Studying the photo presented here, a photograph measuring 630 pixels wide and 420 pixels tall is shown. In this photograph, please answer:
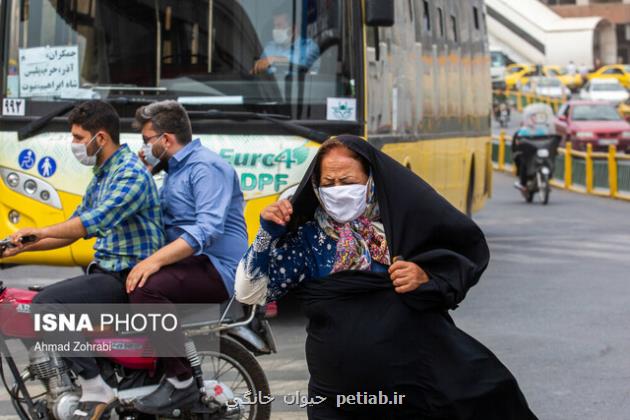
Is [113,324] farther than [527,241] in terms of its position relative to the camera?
No

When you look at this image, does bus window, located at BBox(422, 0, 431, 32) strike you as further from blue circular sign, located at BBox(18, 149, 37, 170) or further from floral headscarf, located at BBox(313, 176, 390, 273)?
floral headscarf, located at BBox(313, 176, 390, 273)

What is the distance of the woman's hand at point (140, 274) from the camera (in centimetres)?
589

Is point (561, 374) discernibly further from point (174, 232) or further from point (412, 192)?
point (412, 192)

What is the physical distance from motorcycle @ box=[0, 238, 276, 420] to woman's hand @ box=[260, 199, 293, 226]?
1793 mm

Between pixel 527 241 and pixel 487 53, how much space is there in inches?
148

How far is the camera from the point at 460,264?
4230mm

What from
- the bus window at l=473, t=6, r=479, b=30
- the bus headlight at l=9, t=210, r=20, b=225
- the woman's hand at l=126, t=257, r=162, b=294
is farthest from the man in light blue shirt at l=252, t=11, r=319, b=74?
the bus window at l=473, t=6, r=479, b=30

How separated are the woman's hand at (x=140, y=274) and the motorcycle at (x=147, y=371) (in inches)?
9.2

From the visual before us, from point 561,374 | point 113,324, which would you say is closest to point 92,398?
point 113,324

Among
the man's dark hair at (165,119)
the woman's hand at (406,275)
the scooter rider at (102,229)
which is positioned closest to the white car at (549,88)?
the man's dark hair at (165,119)

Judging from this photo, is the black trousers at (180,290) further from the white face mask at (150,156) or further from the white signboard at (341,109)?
the white signboard at (341,109)

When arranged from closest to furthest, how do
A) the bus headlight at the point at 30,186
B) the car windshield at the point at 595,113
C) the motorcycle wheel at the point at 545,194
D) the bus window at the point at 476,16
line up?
the bus headlight at the point at 30,186
the bus window at the point at 476,16
the motorcycle wheel at the point at 545,194
the car windshield at the point at 595,113

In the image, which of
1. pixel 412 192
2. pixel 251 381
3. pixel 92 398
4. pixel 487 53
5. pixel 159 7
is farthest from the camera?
pixel 487 53

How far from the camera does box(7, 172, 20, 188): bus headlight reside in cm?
1039
